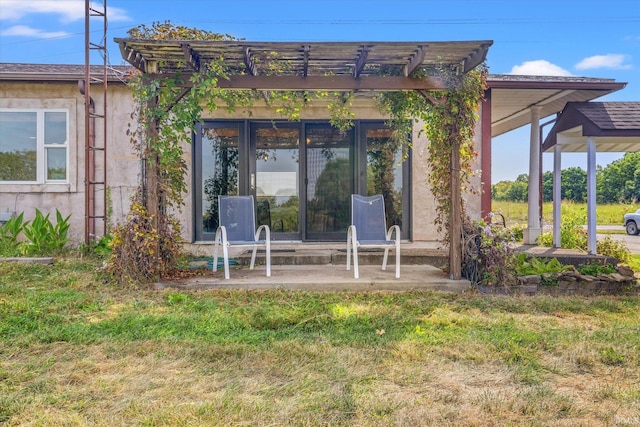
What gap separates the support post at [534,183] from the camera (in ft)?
26.1

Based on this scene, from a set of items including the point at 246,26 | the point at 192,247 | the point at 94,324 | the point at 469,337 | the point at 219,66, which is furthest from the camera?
the point at 246,26

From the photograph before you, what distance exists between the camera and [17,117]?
7.35m

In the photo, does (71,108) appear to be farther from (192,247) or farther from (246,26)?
(246,26)

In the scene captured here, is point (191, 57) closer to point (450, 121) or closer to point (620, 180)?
point (450, 121)

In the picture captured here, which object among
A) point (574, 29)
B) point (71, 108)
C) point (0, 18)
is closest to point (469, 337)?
point (71, 108)

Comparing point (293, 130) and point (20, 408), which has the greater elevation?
point (293, 130)

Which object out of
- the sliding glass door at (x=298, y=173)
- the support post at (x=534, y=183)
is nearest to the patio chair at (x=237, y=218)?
the sliding glass door at (x=298, y=173)

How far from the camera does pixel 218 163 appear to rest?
758 centimetres

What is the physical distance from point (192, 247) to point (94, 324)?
3.81 meters

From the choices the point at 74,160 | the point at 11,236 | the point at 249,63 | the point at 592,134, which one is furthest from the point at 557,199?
the point at 11,236

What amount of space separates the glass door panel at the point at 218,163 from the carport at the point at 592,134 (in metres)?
5.23

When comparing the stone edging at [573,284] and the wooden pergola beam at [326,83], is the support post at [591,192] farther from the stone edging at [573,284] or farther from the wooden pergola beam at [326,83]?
the wooden pergola beam at [326,83]

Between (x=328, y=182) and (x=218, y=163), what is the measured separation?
1885 millimetres

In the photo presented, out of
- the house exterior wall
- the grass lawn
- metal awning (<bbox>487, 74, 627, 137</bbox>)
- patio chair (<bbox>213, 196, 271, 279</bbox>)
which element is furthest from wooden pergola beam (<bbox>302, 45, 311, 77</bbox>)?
metal awning (<bbox>487, 74, 627, 137</bbox>)
